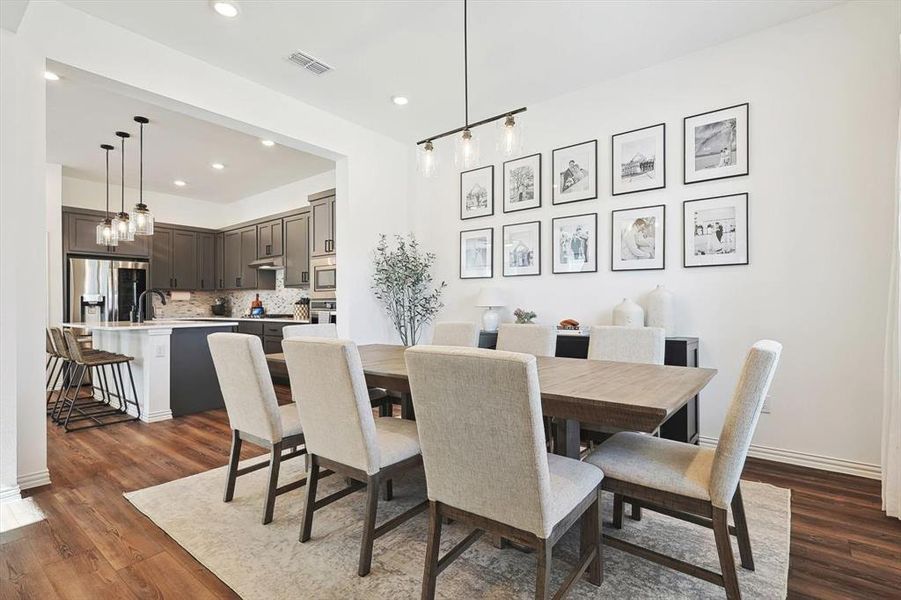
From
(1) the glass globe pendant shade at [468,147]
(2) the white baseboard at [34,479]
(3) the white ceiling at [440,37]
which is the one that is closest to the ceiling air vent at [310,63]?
(3) the white ceiling at [440,37]

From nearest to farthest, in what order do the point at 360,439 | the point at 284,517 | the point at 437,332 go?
the point at 360,439 → the point at 284,517 → the point at 437,332

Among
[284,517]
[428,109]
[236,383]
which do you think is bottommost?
[284,517]

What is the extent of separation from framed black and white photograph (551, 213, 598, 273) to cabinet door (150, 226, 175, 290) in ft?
20.0

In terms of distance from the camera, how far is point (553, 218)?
4070mm

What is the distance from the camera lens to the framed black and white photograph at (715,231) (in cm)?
315

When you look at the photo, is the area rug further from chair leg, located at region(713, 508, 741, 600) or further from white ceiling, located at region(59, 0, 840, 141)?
white ceiling, located at region(59, 0, 840, 141)

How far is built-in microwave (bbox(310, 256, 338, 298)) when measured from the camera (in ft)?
17.3

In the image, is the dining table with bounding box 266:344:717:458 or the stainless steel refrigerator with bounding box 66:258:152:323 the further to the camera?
the stainless steel refrigerator with bounding box 66:258:152:323

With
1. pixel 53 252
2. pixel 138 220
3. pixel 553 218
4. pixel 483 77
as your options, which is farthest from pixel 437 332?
pixel 53 252

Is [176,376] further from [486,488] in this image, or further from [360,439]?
[486,488]

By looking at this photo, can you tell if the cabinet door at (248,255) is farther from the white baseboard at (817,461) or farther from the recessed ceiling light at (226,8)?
the white baseboard at (817,461)

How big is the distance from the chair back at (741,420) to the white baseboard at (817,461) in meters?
2.06

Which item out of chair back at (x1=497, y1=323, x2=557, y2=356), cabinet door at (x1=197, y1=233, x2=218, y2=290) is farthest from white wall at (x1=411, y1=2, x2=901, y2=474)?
cabinet door at (x1=197, y1=233, x2=218, y2=290)

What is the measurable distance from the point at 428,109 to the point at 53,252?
5.23m
